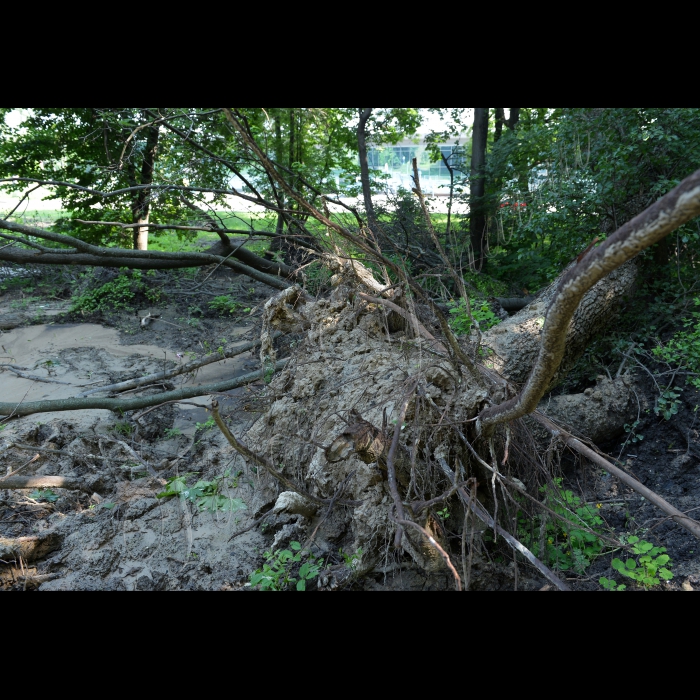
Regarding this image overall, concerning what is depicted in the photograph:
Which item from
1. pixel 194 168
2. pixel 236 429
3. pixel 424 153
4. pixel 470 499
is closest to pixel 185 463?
pixel 236 429

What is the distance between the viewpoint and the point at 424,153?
10523 millimetres

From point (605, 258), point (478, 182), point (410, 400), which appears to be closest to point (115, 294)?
point (478, 182)

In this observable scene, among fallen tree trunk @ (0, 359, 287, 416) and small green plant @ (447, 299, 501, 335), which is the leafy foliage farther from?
small green plant @ (447, 299, 501, 335)

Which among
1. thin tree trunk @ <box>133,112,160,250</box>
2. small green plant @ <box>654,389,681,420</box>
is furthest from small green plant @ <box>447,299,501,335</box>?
thin tree trunk @ <box>133,112,160,250</box>

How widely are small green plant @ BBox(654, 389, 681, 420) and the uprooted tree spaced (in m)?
0.22

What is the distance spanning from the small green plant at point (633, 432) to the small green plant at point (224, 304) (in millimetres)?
5020

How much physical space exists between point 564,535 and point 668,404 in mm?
1660

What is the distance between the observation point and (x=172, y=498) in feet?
10.7

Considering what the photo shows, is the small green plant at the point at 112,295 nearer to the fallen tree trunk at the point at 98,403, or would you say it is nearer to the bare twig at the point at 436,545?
the fallen tree trunk at the point at 98,403

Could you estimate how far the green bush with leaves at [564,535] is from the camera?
2.71 meters

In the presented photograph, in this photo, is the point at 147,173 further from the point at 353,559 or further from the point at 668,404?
the point at 668,404

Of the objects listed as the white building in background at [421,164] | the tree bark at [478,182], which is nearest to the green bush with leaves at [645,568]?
the tree bark at [478,182]

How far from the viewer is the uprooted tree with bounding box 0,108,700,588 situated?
78.4 inches
